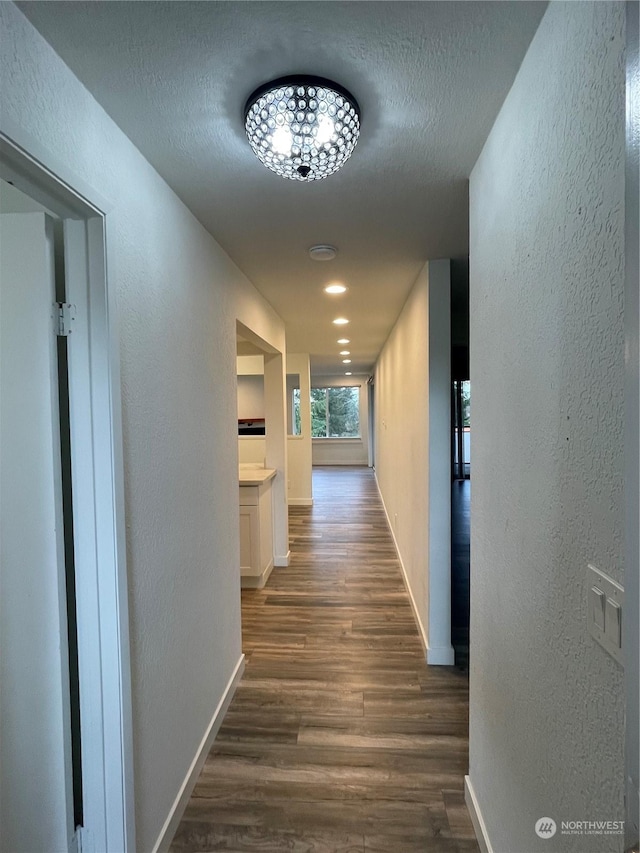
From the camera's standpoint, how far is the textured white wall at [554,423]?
0.68m

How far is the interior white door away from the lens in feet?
3.60

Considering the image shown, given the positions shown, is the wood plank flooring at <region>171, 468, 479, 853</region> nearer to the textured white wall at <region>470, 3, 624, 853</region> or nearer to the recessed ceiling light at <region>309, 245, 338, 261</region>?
the textured white wall at <region>470, 3, 624, 853</region>

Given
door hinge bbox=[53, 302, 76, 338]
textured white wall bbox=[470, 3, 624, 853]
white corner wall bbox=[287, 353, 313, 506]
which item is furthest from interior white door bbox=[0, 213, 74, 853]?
white corner wall bbox=[287, 353, 313, 506]

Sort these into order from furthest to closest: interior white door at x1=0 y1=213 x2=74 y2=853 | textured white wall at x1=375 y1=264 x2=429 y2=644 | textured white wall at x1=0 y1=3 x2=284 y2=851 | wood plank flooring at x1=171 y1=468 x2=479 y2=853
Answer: textured white wall at x1=375 y1=264 x2=429 y2=644 < wood plank flooring at x1=171 y1=468 x2=479 y2=853 < interior white door at x1=0 y1=213 x2=74 y2=853 < textured white wall at x1=0 y1=3 x2=284 y2=851

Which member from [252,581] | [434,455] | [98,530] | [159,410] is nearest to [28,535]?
[98,530]

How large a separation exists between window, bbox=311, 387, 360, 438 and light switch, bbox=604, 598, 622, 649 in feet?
34.8

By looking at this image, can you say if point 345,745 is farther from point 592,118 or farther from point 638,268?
point 592,118

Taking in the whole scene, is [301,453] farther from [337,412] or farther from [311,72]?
[311,72]

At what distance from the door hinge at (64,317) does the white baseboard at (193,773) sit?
1.68 meters

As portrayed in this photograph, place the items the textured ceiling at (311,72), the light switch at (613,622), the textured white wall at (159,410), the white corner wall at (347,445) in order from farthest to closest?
the white corner wall at (347,445) < the textured white wall at (159,410) < the textured ceiling at (311,72) < the light switch at (613,622)

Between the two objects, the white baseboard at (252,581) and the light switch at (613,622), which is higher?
the light switch at (613,622)

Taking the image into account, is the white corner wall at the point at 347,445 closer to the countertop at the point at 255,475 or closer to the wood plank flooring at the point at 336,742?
the countertop at the point at 255,475

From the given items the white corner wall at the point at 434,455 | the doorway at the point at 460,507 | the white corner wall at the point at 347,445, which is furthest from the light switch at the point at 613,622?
the white corner wall at the point at 347,445

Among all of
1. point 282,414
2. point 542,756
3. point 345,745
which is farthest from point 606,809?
point 282,414
